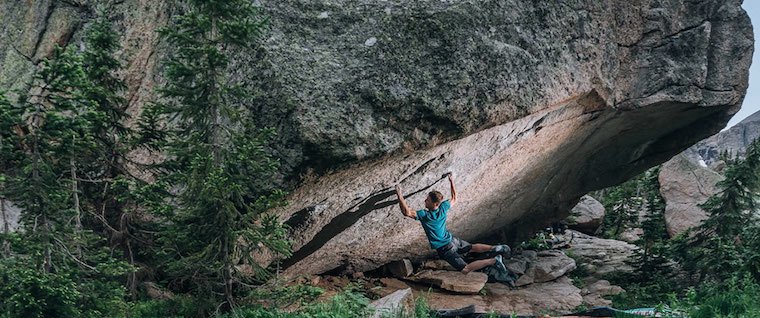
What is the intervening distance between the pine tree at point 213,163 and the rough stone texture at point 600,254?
16985 mm

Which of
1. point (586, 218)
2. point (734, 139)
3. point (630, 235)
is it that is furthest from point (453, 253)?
point (734, 139)

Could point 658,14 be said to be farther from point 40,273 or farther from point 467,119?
point 40,273

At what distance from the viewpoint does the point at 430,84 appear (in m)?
10.5

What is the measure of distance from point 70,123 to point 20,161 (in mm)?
1104

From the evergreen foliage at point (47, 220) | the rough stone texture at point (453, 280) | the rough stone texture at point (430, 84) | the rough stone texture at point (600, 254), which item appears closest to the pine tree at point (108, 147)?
the rough stone texture at point (430, 84)

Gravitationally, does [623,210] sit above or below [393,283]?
above

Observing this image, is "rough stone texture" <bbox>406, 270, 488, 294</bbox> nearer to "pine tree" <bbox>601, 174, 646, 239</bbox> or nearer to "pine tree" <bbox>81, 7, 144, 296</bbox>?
"pine tree" <bbox>81, 7, 144, 296</bbox>

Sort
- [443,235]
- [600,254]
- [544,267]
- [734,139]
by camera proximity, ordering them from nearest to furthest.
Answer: [443,235] → [544,267] → [600,254] → [734,139]

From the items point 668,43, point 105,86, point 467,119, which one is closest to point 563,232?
point 668,43

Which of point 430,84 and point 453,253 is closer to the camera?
point 430,84

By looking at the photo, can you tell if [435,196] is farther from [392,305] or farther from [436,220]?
[392,305]

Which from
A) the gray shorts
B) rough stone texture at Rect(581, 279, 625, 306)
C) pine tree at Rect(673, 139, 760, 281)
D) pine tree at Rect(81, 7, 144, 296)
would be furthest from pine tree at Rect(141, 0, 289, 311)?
pine tree at Rect(673, 139, 760, 281)

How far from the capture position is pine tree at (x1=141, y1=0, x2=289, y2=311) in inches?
335

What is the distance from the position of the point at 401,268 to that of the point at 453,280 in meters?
1.71
